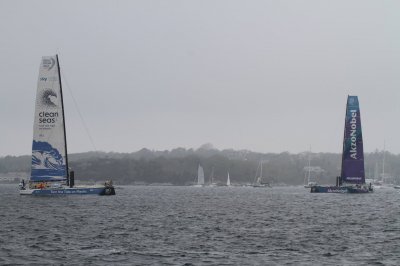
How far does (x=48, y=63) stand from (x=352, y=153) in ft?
170

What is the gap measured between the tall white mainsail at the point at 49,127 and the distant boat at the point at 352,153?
150 feet

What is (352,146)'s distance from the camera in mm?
106438

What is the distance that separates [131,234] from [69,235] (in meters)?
3.67

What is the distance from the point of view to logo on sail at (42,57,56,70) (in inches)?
3071

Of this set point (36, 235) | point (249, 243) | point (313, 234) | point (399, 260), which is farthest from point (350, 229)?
point (36, 235)

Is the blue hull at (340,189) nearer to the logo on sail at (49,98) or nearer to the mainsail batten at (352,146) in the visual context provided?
the mainsail batten at (352,146)

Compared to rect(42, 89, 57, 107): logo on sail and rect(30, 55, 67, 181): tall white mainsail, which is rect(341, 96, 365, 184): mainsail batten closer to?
rect(30, 55, 67, 181): tall white mainsail

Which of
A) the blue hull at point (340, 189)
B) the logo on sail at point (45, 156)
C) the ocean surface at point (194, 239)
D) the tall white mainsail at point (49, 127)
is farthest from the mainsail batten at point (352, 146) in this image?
the ocean surface at point (194, 239)

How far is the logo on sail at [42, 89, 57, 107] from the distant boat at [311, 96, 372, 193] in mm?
47640

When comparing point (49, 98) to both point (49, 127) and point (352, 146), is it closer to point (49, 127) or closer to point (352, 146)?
point (49, 127)

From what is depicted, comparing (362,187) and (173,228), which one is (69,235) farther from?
(362,187)

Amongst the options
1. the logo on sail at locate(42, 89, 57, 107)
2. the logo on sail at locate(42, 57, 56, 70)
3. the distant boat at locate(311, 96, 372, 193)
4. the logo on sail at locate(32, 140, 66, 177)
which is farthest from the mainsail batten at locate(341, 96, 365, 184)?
the logo on sail at locate(42, 57, 56, 70)

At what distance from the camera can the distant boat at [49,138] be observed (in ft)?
255

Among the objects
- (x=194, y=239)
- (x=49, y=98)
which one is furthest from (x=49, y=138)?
(x=194, y=239)
